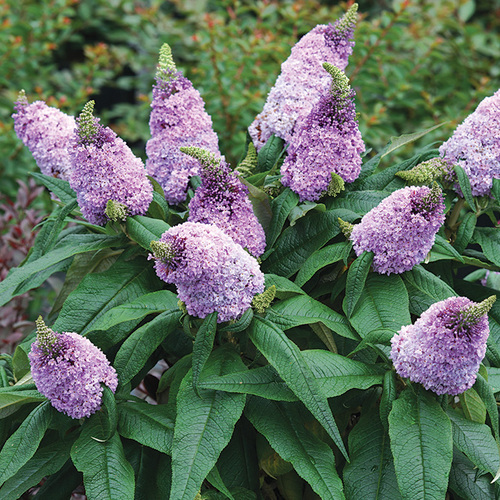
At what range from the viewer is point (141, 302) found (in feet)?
4.24

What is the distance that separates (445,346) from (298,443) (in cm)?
33

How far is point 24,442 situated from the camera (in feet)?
4.09

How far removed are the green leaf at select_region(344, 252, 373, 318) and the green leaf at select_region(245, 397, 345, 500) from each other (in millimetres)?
227

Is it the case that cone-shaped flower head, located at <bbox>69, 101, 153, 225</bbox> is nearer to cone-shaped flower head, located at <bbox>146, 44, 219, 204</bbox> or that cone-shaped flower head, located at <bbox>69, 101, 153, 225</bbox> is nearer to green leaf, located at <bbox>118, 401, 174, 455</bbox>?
cone-shaped flower head, located at <bbox>146, 44, 219, 204</bbox>

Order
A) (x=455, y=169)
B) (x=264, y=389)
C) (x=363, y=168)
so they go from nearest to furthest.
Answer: (x=264, y=389) → (x=455, y=169) → (x=363, y=168)

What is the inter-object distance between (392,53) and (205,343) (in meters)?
3.94

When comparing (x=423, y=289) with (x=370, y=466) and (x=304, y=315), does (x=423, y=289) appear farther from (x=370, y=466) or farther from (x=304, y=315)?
(x=370, y=466)

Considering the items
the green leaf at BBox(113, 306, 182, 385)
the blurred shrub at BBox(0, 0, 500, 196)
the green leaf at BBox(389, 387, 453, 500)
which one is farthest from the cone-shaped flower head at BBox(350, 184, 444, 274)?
the blurred shrub at BBox(0, 0, 500, 196)

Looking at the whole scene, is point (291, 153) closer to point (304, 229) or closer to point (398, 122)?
point (304, 229)

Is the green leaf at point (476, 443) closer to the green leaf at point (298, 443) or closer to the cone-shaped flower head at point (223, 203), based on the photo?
the green leaf at point (298, 443)

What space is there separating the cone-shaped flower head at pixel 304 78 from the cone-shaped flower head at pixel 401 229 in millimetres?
410

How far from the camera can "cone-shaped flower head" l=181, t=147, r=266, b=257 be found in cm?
137

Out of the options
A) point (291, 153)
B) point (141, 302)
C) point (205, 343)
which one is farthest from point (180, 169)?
point (205, 343)

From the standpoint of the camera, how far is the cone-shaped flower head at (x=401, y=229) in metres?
1.26
